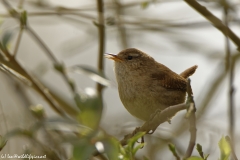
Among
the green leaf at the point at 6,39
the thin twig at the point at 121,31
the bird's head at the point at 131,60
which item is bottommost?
the bird's head at the point at 131,60

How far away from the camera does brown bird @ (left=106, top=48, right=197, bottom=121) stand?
11.9ft

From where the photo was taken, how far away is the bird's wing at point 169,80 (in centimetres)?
384

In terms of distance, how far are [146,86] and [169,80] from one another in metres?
0.24

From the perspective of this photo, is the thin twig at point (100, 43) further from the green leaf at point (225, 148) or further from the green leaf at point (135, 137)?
the green leaf at point (225, 148)

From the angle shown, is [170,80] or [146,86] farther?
[170,80]

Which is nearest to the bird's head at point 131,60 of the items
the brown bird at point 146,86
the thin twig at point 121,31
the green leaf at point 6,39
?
the brown bird at point 146,86

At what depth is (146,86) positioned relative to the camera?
3.78m

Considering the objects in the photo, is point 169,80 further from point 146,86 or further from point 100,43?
point 100,43

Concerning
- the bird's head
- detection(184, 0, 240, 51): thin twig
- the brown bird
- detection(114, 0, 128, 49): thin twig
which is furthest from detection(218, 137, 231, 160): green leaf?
detection(114, 0, 128, 49): thin twig

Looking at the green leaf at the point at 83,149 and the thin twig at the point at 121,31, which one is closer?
the green leaf at the point at 83,149

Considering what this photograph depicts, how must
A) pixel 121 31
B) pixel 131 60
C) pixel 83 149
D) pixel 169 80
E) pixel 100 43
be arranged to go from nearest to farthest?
pixel 83 149
pixel 100 43
pixel 169 80
pixel 131 60
pixel 121 31

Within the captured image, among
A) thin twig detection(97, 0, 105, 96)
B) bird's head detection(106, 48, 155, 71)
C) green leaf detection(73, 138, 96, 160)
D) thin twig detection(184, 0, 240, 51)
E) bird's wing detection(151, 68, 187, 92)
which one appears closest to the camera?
green leaf detection(73, 138, 96, 160)

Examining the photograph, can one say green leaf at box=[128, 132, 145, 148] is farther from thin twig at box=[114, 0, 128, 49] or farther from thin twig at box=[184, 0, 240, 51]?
thin twig at box=[114, 0, 128, 49]

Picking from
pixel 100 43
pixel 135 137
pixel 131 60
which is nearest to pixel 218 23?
pixel 100 43
